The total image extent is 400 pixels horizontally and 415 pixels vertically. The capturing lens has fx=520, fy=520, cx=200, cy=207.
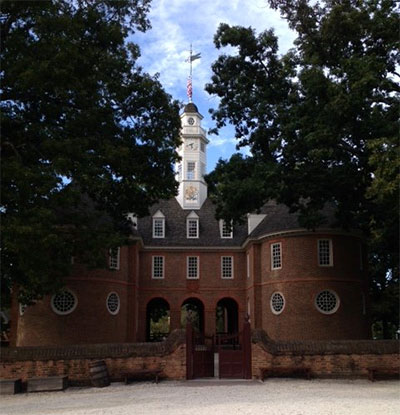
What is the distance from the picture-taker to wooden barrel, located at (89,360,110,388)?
54.4 feet

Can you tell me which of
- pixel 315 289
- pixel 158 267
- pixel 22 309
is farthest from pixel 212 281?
pixel 22 309

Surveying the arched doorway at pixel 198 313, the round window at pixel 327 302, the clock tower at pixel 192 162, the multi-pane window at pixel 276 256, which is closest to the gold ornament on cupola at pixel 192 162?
the clock tower at pixel 192 162

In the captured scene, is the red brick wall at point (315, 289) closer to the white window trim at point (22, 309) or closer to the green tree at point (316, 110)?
the green tree at point (316, 110)

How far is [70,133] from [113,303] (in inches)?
616

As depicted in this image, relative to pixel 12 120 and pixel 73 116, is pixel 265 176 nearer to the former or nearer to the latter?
pixel 73 116

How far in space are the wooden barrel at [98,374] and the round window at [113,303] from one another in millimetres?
13922

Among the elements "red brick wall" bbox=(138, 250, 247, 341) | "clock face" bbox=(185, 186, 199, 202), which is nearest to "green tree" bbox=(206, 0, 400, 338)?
"red brick wall" bbox=(138, 250, 247, 341)

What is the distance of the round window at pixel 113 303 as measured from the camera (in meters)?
→ 30.8

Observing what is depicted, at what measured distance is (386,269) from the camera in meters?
35.2

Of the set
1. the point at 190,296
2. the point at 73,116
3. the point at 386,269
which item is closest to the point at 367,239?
the point at 386,269

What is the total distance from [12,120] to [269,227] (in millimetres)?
19978

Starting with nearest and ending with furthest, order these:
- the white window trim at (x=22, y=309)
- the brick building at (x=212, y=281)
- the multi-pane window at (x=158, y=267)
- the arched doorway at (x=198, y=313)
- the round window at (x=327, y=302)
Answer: the white window trim at (x=22, y=309), the brick building at (x=212, y=281), the round window at (x=327, y=302), the multi-pane window at (x=158, y=267), the arched doorway at (x=198, y=313)

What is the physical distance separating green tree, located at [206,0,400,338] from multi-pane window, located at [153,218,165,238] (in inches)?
661

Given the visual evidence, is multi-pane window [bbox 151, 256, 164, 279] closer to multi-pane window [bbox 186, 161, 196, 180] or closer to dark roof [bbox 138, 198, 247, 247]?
dark roof [bbox 138, 198, 247, 247]
